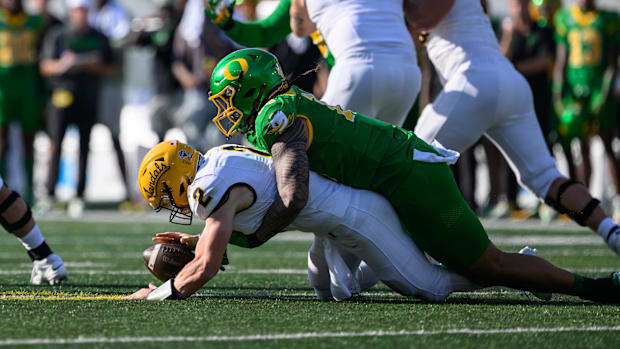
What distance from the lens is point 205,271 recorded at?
3957mm

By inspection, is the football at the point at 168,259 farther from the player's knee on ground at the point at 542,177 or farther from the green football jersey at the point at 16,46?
the green football jersey at the point at 16,46

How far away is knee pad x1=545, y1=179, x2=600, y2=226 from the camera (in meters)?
5.17

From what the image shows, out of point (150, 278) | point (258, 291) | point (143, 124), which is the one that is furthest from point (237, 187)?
point (143, 124)

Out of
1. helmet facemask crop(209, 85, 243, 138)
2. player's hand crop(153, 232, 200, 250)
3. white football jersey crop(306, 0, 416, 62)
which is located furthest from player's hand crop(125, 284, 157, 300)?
white football jersey crop(306, 0, 416, 62)

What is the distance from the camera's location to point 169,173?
13.4ft

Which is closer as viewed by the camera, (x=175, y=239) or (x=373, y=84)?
(x=175, y=239)

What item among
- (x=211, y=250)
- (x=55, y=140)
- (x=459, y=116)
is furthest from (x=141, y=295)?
(x=55, y=140)

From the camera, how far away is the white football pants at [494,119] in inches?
203

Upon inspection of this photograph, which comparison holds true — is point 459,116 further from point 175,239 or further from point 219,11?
point 175,239

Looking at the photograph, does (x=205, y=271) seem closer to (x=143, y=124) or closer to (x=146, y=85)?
(x=143, y=124)

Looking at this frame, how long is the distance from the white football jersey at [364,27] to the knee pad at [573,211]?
3.24 feet

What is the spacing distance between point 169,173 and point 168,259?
1.68 ft

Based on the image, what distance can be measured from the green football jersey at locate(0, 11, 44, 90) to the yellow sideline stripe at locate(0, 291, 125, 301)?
759cm

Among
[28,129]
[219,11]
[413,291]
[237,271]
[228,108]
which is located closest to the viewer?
[228,108]
